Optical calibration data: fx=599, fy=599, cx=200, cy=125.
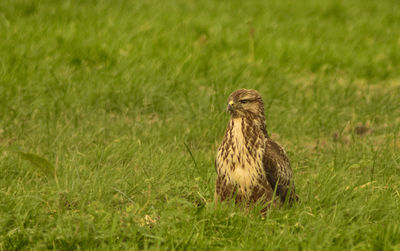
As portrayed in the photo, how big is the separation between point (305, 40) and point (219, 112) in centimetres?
414

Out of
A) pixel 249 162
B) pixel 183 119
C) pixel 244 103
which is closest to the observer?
pixel 249 162

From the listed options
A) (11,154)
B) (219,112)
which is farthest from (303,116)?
(11,154)

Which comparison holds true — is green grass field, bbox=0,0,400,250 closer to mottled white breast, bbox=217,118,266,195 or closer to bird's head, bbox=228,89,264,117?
mottled white breast, bbox=217,118,266,195

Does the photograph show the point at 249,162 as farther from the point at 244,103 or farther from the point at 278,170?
the point at 244,103

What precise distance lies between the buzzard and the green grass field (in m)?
0.20

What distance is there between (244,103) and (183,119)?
2163mm

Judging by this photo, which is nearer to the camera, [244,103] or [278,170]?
[278,170]

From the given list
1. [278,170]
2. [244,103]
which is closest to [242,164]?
[278,170]

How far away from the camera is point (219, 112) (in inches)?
250

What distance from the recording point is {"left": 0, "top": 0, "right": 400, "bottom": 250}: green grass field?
3.89 meters

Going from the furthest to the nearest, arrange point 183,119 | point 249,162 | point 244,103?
point 183,119 → point 244,103 → point 249,162

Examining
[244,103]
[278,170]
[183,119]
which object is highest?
[244,103]

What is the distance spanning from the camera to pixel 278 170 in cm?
437

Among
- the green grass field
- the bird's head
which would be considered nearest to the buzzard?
the bird's head
